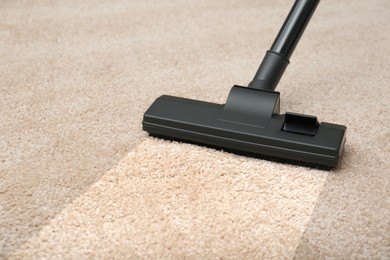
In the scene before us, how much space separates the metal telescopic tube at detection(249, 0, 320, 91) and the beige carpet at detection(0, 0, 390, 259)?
0.43ft

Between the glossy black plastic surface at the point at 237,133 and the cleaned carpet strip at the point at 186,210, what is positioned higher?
the glossy black plastic surface at the point at 237,133

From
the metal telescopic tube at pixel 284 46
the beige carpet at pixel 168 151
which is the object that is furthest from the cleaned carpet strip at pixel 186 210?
the metal telescopic tube at pixel 284 46

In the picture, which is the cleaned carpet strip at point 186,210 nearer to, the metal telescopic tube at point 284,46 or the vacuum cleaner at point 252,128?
the vacuum cleaner at point 252,128

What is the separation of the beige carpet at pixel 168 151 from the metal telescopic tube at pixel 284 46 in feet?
0.43

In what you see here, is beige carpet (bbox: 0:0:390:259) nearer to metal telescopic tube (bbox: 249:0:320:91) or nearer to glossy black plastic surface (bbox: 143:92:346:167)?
glossy black plastic surface (bbox: 143:92:346:167)

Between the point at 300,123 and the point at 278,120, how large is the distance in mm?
45

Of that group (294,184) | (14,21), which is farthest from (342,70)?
(14,21)

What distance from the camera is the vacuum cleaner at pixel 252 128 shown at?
87 centimetres

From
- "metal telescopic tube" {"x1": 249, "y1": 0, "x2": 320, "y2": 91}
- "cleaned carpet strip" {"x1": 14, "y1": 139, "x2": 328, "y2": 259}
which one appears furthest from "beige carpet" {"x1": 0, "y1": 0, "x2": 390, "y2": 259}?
"metal telescopic tube" {"x1": 249, "y1": 0, "x2": 320, "y2": 91}

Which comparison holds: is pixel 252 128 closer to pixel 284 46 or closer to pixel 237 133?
pixel 237 133

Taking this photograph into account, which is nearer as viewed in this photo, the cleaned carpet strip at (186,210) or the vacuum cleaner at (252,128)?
the cleaned carpet strip at (186,210)

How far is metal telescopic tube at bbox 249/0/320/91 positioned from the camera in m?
1.07

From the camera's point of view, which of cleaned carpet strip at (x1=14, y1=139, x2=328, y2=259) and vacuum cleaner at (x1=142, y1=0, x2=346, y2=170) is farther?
vacuum cleaner at (x1=142, y1=0, x2=346, y2=170)

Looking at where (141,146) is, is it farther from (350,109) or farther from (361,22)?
(361,22)
